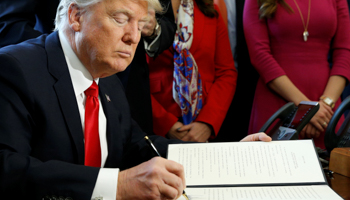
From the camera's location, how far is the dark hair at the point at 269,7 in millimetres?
2369

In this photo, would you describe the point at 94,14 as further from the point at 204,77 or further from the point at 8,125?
the point at 204,77

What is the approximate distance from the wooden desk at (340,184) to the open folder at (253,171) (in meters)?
0.07

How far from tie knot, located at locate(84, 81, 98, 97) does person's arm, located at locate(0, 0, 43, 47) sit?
2.14 feet

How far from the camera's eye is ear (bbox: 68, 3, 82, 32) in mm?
1261

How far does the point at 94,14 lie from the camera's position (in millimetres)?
1233

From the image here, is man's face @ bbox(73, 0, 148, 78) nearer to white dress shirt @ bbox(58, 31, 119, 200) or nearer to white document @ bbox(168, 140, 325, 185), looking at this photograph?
white dress shirt @ bbox(58, 31, 119, 200)

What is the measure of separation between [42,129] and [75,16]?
0.40 metres

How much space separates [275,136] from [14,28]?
134cm

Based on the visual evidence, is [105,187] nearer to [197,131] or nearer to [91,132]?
[91,132]

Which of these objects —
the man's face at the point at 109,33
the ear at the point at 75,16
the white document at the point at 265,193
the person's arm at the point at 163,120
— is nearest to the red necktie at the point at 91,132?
the man's face at the point at 109,33

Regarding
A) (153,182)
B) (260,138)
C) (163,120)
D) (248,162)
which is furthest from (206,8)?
(153,182)

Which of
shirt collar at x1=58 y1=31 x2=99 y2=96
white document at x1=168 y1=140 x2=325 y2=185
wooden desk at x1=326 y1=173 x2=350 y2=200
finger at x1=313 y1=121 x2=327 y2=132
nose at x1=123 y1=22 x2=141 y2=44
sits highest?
nose at x1=123 y1=22 x2=141 y2=44

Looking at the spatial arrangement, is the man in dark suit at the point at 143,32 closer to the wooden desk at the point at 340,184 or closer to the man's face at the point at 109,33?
the man's face at the point at 109,33

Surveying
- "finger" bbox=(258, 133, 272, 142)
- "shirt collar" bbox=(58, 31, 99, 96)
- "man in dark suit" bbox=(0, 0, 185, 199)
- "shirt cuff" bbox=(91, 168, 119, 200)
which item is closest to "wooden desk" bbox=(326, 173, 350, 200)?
"finger" bbox=(258, 133, 272, 142)
